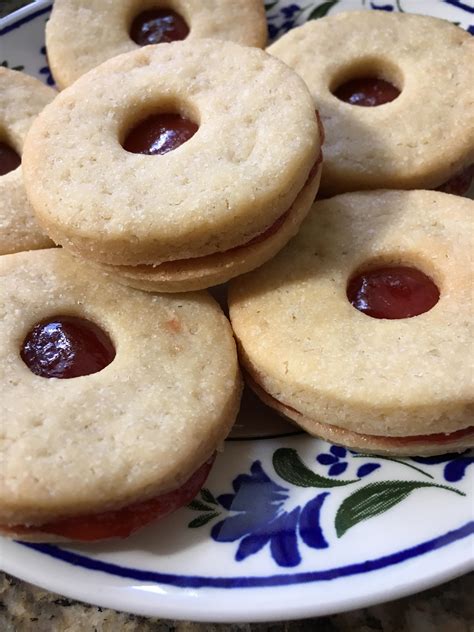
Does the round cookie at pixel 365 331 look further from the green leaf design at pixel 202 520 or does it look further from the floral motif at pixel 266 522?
the green leaf design at pixel 202 520

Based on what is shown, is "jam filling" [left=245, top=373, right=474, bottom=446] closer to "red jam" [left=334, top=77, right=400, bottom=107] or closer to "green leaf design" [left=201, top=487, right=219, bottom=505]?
"green leaf design" [left=201, top=487, right=219, bottom=505]

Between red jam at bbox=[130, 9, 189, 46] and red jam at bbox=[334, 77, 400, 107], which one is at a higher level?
red jam at bbox=[130, 9, 189, 46]

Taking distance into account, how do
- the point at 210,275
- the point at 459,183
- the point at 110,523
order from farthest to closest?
1. the point at 459,183
2. the point at 210,275
3. the point at 110,523

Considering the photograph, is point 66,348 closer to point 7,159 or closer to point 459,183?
point 7,159

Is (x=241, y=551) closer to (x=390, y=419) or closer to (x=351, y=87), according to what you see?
(x=390, y=419)

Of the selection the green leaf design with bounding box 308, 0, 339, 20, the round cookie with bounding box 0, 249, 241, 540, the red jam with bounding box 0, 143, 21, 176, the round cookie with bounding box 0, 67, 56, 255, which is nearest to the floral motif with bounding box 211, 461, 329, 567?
the round cookie with bounding box 0, 249, 241, 540

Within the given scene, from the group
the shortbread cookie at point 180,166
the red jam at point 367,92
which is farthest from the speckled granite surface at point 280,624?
the red jam at point 367,92

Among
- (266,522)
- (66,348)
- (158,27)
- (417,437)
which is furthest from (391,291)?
(158,27)
